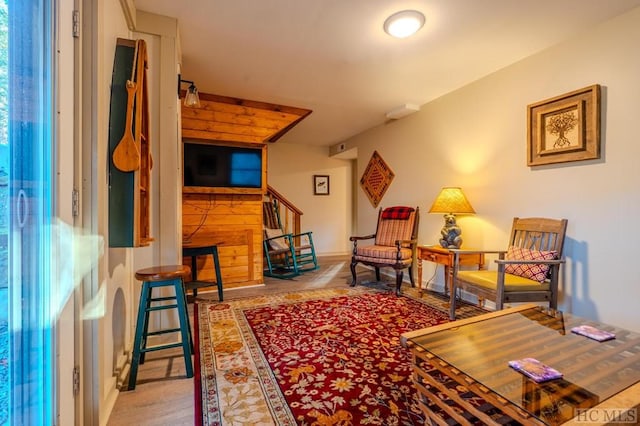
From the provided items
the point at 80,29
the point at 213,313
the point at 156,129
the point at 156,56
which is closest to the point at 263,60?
the point at 156,56

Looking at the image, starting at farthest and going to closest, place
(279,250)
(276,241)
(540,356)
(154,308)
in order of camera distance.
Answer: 1. (276,241)
2. (279,250)
3. (154,308)
4. (540,356)

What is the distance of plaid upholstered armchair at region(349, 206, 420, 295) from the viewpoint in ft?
10.8

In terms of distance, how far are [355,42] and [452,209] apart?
182 centimetres

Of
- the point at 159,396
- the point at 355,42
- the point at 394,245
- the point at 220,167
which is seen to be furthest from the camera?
the point at 394,245

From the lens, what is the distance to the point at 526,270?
2.27 meters

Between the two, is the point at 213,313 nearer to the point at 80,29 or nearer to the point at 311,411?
the point at 311,411

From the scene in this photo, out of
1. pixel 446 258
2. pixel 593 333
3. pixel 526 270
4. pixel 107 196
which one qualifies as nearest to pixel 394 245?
pixel 446 258

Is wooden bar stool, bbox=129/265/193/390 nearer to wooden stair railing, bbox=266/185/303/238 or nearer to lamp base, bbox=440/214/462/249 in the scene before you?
lamp base, bbox=440/214/462/249

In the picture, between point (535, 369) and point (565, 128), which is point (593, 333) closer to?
point (535, 369)

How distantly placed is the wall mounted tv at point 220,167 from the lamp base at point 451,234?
2.25 m

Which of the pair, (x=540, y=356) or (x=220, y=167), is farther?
(x=220, y=167)

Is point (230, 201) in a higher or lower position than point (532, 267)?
higher

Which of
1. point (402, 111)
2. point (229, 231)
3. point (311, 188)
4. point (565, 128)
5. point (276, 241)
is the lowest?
point (276, 241)

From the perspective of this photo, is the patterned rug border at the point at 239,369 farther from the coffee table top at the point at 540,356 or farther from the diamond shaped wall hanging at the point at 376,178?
the diamond shaped wall hanging at the point at 376,178
